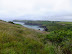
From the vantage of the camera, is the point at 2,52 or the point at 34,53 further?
the point at 34,53

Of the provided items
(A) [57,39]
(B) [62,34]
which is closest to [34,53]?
(A) [57,39]

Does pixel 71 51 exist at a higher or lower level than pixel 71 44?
lower

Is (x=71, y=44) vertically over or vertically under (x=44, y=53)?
over

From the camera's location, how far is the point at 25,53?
340 centimetres

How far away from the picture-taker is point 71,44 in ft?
13.3

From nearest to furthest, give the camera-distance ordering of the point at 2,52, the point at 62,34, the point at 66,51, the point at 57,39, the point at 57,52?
the point at 2,52, the point at 57,52, the point at 66,51, the point at 57,39, the point at 62,34

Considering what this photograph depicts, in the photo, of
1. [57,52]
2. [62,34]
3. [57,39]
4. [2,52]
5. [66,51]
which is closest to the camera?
[2,52]

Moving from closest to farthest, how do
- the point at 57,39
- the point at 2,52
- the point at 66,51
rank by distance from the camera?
the point at 2,52, the point at 66,51, the point at 57,39

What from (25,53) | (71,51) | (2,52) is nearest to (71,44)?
(71,51)

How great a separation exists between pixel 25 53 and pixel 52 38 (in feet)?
12.6

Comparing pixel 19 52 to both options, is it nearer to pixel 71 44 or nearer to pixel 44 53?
pixel 44 53

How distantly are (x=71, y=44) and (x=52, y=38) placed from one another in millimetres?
2543

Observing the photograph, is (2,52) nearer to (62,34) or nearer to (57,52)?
(57,52)

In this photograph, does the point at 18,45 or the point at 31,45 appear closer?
the point at 18,45
